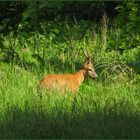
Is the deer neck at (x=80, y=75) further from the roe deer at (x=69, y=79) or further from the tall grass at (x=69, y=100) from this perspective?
the tall grass at (x=69, y=100)

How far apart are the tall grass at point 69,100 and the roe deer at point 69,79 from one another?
0.14 meters

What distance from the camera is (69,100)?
8.43 metres

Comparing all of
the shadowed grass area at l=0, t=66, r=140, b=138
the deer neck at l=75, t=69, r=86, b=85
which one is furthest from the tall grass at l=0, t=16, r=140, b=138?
the deer neck at l=75, t=69, r=86, b=85

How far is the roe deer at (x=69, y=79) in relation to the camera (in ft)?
32.0

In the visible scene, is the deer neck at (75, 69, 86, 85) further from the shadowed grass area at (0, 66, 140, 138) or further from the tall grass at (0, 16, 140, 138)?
the shadowed grass area at (0, 66, 140, 138)

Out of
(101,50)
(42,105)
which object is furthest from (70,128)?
(101,50)

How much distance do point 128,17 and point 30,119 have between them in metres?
3.42

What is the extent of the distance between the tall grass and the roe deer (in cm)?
Result: 14

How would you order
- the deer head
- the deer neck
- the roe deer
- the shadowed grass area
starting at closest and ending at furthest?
the shadowed grass area, the roe deer, the deer neck, the deer head

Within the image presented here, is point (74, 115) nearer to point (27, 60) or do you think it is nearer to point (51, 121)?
point (51, 121)

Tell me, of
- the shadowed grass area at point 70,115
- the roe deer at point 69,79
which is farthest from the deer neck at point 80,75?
the shadowed grass area at point 70,115

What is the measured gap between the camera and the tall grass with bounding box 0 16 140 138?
290 inches

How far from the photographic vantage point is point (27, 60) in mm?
12797

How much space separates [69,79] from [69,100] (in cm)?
202
